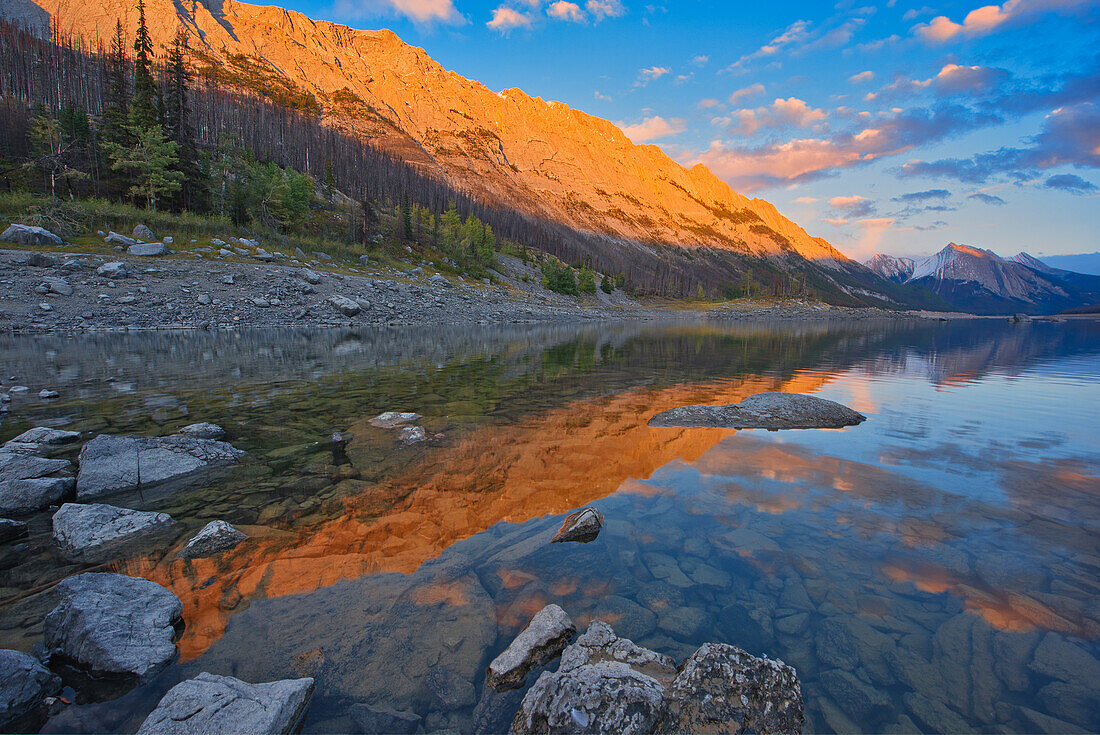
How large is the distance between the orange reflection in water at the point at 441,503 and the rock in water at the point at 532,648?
0.62m

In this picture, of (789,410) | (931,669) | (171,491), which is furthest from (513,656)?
(789,410)

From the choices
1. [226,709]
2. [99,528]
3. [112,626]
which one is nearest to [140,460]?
[99,528]

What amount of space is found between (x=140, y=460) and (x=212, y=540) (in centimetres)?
340

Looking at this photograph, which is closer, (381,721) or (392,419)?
(381,721)

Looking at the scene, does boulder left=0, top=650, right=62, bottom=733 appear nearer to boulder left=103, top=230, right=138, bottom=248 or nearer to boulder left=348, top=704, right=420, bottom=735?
boulder left=348, top=704, right=420, bottom=735

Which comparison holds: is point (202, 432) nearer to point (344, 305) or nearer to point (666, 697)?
point (666, 697)

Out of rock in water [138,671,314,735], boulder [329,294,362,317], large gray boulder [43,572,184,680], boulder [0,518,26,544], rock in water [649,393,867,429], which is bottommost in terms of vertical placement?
boulder [0,518,26,544]

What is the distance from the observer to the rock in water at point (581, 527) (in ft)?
20.0

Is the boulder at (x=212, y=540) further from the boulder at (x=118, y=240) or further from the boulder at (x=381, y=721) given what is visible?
the boulder at (x=118, y=240)

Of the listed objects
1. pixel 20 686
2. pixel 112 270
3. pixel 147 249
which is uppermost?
pixel 147 249

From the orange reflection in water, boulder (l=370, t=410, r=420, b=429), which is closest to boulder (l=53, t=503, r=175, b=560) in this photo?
the orange reflection in water

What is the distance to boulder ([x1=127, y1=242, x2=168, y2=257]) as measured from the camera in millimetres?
35062

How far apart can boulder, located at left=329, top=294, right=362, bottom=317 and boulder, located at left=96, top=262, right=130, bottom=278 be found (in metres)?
13.9

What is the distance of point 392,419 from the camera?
11.2m
